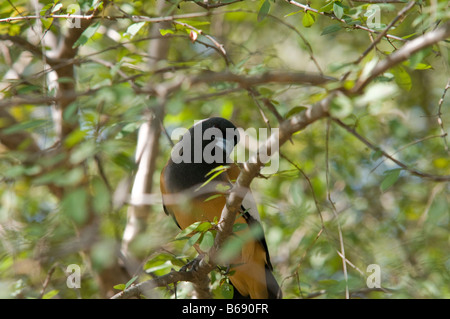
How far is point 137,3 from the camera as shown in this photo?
4.09 metres

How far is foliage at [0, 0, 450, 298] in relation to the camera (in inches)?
80.8

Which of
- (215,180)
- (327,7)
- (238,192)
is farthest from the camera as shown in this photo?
(215,180)

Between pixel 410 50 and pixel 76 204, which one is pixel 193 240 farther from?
pixel 410 50

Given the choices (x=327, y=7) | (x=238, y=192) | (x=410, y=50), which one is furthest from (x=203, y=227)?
(x=327, y=7)

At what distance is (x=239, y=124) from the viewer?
5.70m

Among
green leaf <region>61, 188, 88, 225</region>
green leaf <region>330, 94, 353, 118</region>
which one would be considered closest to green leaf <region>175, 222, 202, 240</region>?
green leaf <region>61, 188, 88, 225</region>

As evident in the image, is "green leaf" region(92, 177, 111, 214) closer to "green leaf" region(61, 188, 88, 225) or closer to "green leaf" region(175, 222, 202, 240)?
"green leaf" region(61, 188, 88, 225)

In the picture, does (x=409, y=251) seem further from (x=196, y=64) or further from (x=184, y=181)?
(x=196, y=64)

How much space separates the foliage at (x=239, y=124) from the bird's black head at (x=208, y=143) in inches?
7.2

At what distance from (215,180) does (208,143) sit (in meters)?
0.50

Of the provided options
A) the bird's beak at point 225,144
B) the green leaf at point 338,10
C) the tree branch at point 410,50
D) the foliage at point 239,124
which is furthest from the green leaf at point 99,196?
the bird's beak at point 225,144

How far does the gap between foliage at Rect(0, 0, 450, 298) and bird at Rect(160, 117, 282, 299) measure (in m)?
0.21

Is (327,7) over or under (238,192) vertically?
over

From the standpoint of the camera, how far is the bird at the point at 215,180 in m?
3.62
